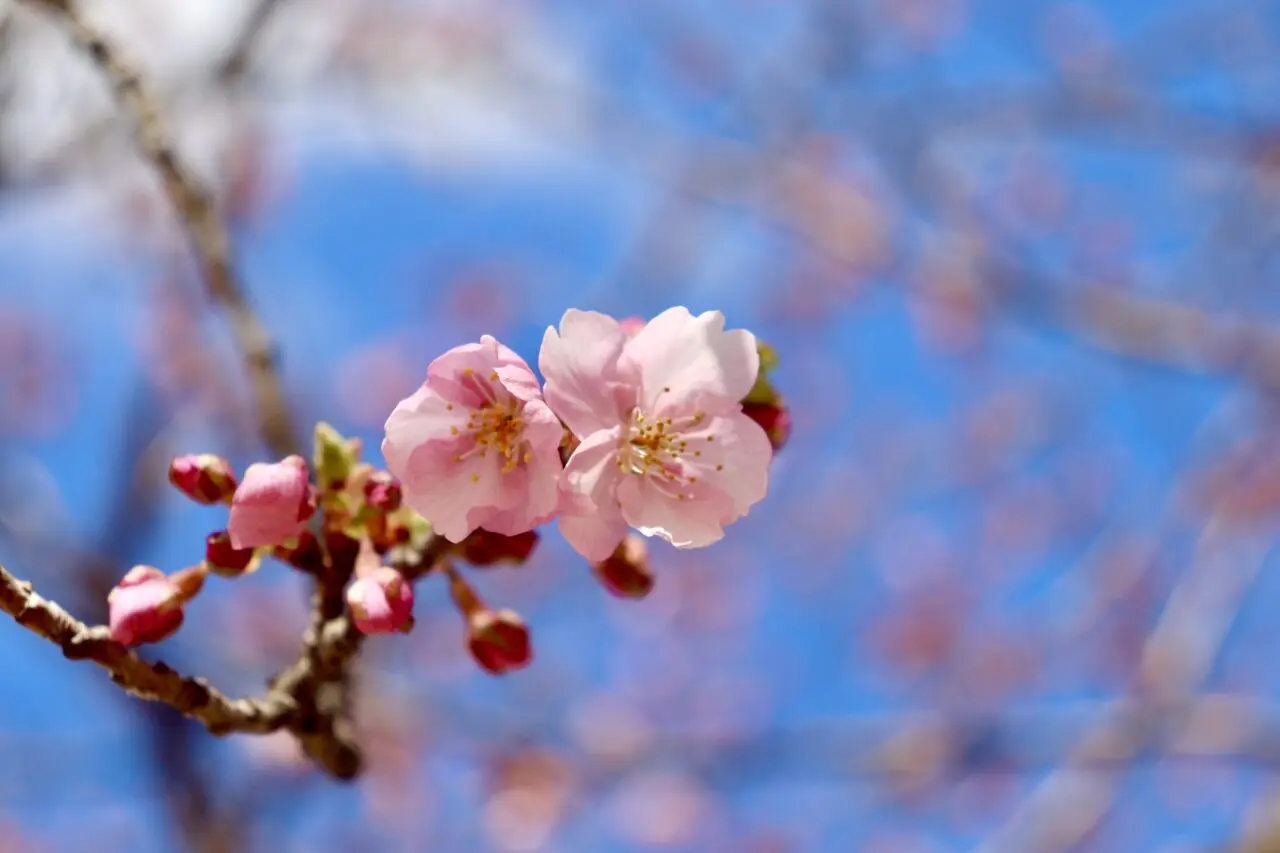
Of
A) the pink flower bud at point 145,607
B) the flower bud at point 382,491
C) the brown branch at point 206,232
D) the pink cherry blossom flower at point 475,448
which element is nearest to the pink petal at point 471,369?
the pink cherry blossom flower at point 475,448

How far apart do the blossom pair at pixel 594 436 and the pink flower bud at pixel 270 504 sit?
0.12 m

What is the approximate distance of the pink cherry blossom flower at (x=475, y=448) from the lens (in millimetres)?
1302

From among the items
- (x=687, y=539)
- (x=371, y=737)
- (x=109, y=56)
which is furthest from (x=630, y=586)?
(x=371, y=737)

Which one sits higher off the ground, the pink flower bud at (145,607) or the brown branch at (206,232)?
the brown branch at (206,232)

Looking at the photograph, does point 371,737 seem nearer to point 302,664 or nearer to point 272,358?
point 272,358

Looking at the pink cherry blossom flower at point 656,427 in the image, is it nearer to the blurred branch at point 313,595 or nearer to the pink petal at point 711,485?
the pink petal at point 711,485

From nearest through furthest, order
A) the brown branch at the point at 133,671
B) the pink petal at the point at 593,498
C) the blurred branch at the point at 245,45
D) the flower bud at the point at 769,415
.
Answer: the brown branch at the point at 133,671, the pink petal at the point at 593,498, the flower bud at the point at 769,415, the blurred branch at the point at 245,45

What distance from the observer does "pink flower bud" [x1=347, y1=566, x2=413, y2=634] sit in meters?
1.28

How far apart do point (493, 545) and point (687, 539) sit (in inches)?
11.4

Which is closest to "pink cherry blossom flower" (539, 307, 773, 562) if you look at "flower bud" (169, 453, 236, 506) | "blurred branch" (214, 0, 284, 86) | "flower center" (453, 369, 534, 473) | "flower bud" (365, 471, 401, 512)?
"flower center" (453, 369, 534, 473)

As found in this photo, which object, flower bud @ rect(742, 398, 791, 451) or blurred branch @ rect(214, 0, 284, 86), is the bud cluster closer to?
flower bud @ rect(742, 398, 791, 451)

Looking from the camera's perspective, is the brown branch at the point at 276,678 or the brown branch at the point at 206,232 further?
the brown branch at the point at 206,232

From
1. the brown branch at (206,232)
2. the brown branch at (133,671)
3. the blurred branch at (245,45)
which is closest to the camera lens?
the brown branch at (133,671)

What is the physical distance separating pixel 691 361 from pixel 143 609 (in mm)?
814
